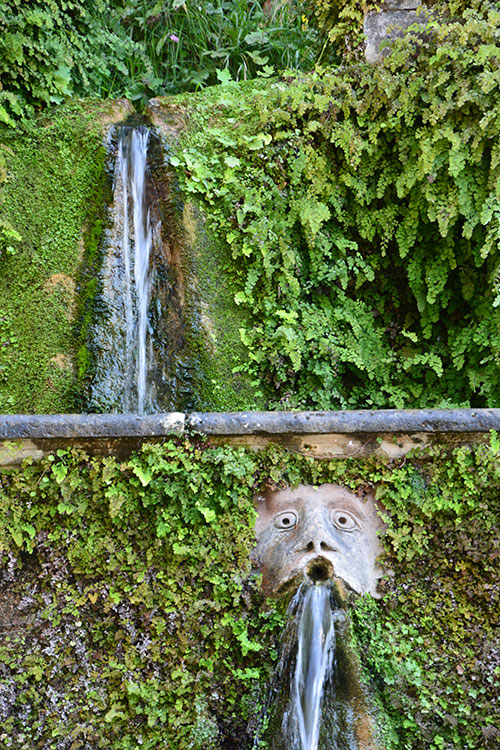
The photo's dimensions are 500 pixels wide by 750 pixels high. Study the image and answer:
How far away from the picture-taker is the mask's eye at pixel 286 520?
9.77ft

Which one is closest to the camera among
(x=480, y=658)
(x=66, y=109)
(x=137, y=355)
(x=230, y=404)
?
(x=480, y=658)

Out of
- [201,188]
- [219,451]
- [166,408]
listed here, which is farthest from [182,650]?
[201,188]

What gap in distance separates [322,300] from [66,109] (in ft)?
7.83

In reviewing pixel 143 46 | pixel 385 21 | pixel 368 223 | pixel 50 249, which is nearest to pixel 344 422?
pixel 368 223

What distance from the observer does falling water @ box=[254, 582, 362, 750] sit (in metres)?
2.76

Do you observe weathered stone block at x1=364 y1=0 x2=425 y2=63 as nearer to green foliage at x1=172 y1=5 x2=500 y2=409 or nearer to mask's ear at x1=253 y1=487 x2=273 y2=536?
green foliage at x1=172 y1=5 x2=500 y2=409

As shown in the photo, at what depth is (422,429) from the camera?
296 cm

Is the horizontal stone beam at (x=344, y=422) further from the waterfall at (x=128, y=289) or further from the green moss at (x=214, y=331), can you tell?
the waterfall at (x=128, y=289)

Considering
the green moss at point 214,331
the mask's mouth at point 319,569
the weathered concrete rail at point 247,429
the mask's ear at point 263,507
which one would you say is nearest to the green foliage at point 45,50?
the green moss at point 214,331

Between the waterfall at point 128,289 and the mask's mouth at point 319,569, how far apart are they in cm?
178

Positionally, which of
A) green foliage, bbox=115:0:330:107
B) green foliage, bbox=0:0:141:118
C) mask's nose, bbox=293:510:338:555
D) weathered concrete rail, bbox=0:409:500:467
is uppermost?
green foliage, bbox=115:0:330:107

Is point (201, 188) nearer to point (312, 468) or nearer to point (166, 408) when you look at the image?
point (166, 408)

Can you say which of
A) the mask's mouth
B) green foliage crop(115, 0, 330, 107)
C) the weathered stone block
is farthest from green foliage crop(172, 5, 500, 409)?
green foliage crop(115, 0, 330, 107)

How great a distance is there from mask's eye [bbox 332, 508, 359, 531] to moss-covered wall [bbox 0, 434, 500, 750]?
19cm
